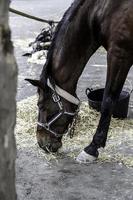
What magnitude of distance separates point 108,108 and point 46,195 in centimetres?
88

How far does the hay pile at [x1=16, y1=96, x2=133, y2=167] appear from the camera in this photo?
3.79 m

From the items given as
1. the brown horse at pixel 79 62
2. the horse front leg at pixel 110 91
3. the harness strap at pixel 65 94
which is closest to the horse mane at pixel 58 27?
the brown horse at pixel 79 62

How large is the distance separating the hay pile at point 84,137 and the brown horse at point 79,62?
0.49 feet

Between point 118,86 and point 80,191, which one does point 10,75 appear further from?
point 118,86

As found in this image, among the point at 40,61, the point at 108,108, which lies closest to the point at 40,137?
the point at 108,108

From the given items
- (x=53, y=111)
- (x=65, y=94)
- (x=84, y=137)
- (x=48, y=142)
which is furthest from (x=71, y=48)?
(x=84, y=137)

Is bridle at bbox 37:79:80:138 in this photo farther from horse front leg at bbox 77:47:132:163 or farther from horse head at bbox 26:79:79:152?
horse front leg at bbox 77:47:132:163

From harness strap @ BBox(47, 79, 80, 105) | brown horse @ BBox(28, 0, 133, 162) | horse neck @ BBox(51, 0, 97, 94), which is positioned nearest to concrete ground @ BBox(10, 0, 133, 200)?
brown horse @ BBox(28, 0, 133, 162)

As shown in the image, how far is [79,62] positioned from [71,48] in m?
0.12

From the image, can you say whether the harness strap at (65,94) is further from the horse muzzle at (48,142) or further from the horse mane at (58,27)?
the horse muzzle at (48,142)

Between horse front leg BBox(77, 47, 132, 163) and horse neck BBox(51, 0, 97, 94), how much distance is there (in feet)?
0.70

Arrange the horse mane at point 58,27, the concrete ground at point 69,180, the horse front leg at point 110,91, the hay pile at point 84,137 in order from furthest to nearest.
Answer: the hay pile at point 84,137
the horse mane at point 58,27
the horse front leg at point 110,91
the concrete ground at point 69,180

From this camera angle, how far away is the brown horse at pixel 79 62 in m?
3.51

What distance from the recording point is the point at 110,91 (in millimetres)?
3613
